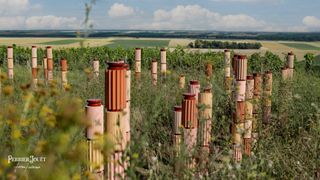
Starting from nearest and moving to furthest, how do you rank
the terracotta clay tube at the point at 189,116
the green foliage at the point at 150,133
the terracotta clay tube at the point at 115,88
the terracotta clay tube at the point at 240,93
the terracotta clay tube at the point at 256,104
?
the green foliage at the point at 150,133, the terracotta clay tube at the point at 115,88, the terracotta clay tube at the point at 189,116, the terracotta clay tube at the point at 240,93, the terracotta clay tube at the point at 256,104

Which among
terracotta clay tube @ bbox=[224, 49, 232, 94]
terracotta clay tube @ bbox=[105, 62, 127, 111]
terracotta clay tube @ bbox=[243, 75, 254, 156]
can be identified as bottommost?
terracotta clay tube @ bbox=[243, 75, 254, 156]

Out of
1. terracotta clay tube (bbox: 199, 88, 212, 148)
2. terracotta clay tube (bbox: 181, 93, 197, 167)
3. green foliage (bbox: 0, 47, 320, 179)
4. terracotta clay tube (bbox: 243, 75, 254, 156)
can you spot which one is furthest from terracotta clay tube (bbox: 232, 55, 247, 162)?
terracotta clay tube (bbox: 181, 93, 197, 167)

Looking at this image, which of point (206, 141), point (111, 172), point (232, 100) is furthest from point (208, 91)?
point (111, 172)

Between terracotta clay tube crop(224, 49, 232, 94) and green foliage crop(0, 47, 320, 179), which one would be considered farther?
terracotta clay tube crop(224, 49, 232, 94)

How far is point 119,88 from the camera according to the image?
315cm

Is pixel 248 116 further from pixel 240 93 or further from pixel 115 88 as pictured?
pixel 115 88

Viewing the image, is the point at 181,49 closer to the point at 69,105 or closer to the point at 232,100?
the point at 232,100

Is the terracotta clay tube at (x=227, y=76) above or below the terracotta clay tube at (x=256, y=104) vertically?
above

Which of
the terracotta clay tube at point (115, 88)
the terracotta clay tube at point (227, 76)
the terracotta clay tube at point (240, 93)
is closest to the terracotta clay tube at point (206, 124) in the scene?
the terracotta clay tube at point (240, 93)

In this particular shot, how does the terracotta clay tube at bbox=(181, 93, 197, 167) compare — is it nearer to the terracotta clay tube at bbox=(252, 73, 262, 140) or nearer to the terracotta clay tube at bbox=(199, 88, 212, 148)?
the terracotta clay tube at bbox=(199, 88, 212, 148)

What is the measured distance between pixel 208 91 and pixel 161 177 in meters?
2.01

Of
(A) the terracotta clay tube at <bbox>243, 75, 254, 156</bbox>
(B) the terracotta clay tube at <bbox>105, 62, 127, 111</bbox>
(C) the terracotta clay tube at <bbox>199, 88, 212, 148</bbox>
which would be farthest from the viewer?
(A) the terracotta clay tube at <bbox>243, 75, 254, 156</bbox>

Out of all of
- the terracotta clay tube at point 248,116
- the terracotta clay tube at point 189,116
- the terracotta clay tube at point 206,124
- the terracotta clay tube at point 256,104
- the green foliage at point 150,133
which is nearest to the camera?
the green foliage at point 150,133

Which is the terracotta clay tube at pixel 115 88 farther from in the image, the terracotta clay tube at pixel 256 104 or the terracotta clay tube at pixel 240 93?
the terracotta clay tube at pixel 256 104
